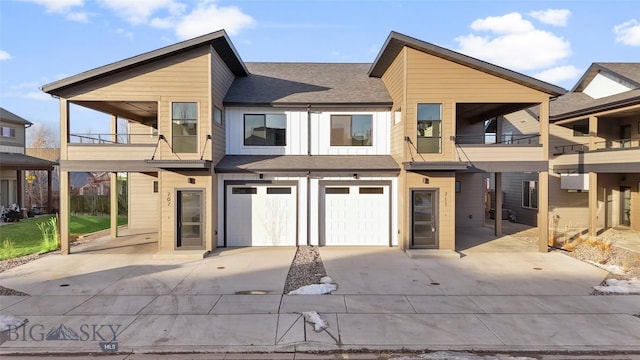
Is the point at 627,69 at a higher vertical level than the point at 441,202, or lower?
higher

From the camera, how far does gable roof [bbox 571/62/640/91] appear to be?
19094mm

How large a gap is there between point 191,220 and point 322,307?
23.2 feet

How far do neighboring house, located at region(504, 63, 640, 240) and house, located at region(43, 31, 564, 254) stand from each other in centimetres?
529

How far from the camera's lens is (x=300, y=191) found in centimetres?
1430

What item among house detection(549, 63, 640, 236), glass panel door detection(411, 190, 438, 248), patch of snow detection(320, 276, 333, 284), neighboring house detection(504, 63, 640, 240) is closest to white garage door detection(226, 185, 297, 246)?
glass panel door detection(411, 190, 438, 248)

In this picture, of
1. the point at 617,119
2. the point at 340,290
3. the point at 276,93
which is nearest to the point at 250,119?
the point at 276,93

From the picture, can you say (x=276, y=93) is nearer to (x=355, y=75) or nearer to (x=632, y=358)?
(x=355, y=75)

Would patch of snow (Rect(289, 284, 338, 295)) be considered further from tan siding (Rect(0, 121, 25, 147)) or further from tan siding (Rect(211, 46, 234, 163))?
tan siding (Rect(0, 121, 25, 147))

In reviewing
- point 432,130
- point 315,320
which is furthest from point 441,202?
point 315,320

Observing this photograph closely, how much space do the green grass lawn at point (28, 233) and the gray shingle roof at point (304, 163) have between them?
7.66 metres

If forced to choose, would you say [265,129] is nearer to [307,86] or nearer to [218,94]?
[218,94]

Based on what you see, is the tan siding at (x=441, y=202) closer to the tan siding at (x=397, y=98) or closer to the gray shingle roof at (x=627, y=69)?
the tan siding at (x=397, y=98)

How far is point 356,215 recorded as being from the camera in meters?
14.5

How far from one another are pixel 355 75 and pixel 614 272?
39.9 ft
